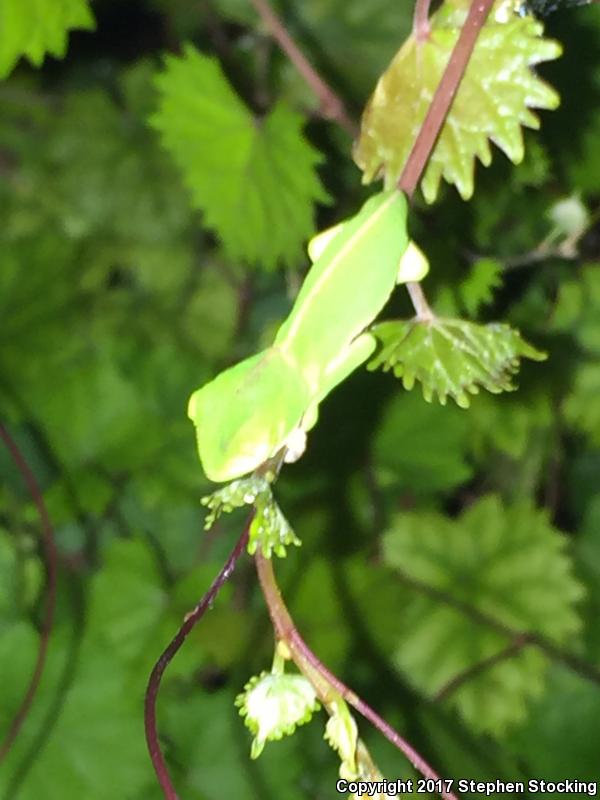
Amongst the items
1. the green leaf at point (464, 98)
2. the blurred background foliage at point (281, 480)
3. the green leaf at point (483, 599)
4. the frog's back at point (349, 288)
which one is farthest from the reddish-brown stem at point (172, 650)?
the green leaf at point (483, 599)

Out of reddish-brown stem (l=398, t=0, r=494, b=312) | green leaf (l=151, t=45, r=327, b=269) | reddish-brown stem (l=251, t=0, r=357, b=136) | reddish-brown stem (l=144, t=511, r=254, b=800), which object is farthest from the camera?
green leaf (l=151, t=45, r=327, b=269)

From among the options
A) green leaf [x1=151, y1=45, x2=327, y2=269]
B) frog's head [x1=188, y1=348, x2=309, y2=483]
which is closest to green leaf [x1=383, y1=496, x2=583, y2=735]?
green leaf [x1=151, y1=45, x2=327, y2=269]

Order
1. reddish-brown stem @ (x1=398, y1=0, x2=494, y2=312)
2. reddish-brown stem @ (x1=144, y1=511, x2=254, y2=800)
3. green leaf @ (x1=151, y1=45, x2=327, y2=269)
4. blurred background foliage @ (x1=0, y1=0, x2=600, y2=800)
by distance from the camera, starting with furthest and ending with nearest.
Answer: blurred background foliage @ (x1=0, y1=0, x2=600, y2=800), green leaf @ (x1=151, y1=45, x2=327, y2=269), reddish-brown stem @ (x1=398, y1=0, x2=494, y2=312), reddish-brown stem @ (x1=144, y1=511, x2=254, y2=800)

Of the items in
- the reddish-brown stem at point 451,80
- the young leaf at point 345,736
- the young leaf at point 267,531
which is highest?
the reddish-brown stem at point 451,80

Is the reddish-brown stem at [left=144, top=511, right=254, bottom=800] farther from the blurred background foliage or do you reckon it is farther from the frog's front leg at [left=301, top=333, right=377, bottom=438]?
the blurred background foliage

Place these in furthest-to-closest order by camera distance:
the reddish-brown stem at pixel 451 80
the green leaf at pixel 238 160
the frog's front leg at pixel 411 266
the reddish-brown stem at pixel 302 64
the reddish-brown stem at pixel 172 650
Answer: the green leaf at pixel 238 160 → the reddish-brown stem at pixel 302 64 → the frog's front leg at pixel 411 266 → the reddish-brown stem at pixel 451 80 → the reddish-brown stem at pixel 172 650

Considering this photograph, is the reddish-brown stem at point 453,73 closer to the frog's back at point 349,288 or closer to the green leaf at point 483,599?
the frog's back at point 349,288
